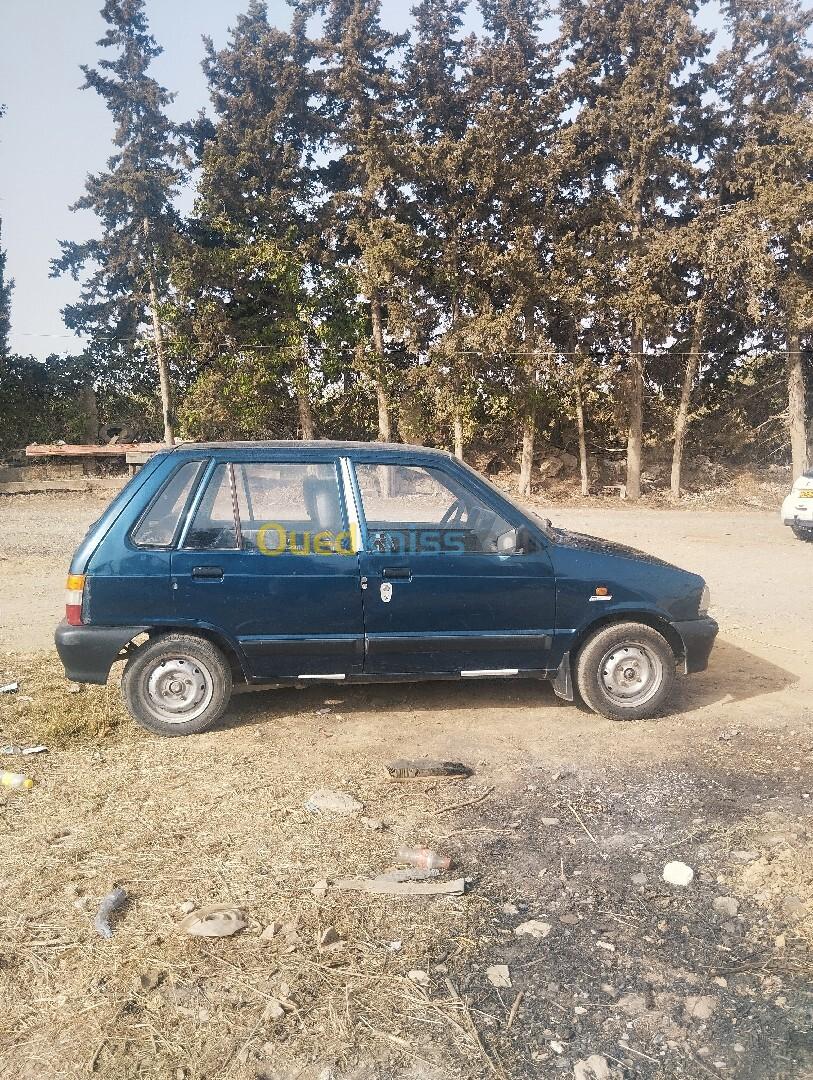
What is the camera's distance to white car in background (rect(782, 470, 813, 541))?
48.8 feet

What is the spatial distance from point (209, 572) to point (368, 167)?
23623mm

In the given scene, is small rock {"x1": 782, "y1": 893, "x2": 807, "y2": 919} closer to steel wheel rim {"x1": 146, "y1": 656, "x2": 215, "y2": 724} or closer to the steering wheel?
the steering wheel

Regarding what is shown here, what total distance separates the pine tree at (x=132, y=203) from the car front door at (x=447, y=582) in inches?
989

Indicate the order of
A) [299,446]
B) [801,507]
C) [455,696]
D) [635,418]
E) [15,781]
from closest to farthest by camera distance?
[15,781]
[299,446]
[455,696]
[801,507]
[635,418]

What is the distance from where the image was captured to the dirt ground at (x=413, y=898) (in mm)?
2625

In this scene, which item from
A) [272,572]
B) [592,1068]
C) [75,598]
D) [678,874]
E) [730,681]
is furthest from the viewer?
[730,681]

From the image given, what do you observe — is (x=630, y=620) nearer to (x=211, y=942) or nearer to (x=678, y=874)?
(x=678, y=874)

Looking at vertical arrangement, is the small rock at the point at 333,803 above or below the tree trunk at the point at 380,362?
below

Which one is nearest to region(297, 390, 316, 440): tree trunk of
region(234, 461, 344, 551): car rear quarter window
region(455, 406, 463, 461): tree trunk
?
region(455, 406, 463, 461): tree trunk

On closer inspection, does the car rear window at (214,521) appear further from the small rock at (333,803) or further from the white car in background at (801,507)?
the white car in background at (801,507)

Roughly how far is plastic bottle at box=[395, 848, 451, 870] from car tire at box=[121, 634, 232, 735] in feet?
6.35

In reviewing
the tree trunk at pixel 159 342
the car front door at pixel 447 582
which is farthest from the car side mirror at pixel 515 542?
the tree trunk at pixel 159 342

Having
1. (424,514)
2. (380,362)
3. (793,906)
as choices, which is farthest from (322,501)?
(380,362)

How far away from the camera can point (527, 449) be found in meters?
26.3
